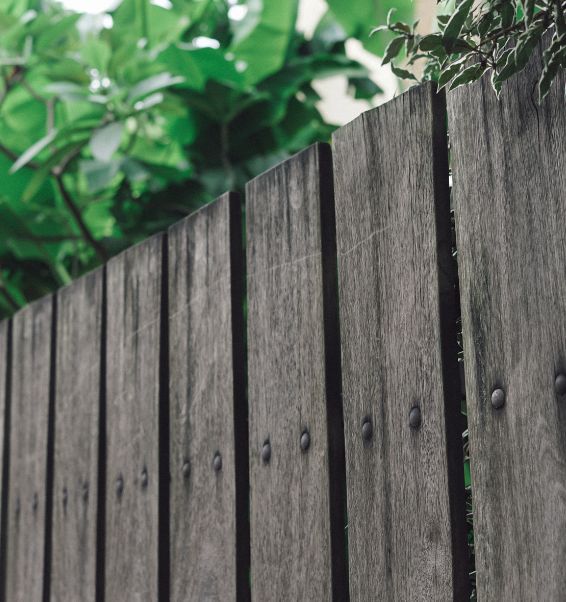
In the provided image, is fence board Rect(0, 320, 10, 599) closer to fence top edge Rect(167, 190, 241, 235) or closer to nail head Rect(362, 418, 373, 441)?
fence top edge Rect(167, 190, 241, 235)

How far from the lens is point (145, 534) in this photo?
1627 millimetres

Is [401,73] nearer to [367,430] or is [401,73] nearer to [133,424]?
[367,430]

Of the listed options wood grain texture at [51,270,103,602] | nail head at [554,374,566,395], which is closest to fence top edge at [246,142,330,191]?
nail head at [554,374,566,395]

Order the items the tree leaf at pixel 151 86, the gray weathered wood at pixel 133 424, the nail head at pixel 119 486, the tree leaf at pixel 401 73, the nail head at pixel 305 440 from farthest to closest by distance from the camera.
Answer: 1. the tree leaf at pixel 151 86
2. the nail head at pixel 119 486
3. the gray weathered wood at pixel 133 424
4. the nail head at pixel 305 440
5. the tree leaf at pixel 401 73

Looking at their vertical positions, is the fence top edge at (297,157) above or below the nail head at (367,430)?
above

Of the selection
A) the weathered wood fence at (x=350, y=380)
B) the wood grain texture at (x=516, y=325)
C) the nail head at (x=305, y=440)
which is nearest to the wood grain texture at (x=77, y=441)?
the weathered wood fence at (x=350, y=380)

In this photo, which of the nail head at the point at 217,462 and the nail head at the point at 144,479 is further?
the nail head at the point at 144,479

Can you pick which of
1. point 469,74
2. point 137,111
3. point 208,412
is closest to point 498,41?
point 469,74

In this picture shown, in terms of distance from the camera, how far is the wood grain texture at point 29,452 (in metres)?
2.13

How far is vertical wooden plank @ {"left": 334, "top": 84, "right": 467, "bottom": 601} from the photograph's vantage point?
3.27 feet

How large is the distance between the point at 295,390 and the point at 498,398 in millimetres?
395

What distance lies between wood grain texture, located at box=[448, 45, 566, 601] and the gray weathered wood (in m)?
0.80

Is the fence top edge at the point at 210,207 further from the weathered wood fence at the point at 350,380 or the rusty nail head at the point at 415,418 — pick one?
the rusty nail head at the point at 415,418

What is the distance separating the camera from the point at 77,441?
1972 mm
